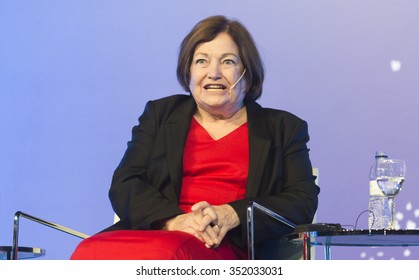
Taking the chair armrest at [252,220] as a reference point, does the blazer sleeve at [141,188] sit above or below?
above

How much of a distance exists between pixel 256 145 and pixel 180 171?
10.8 inches

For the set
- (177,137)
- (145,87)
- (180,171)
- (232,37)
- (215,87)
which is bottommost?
(180,171)

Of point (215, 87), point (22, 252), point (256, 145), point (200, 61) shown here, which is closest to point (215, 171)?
point (256, 145)

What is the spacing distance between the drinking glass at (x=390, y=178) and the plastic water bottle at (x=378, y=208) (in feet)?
0.16

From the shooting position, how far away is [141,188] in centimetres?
280

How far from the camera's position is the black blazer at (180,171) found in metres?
2.73

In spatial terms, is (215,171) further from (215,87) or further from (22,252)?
(22,252)

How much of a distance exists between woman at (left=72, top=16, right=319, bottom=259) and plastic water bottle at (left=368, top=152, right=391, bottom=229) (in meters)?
0.20

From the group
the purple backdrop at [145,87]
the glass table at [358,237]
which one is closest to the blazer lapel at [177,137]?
the glass table at [358,237]

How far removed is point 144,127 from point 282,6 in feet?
4.97

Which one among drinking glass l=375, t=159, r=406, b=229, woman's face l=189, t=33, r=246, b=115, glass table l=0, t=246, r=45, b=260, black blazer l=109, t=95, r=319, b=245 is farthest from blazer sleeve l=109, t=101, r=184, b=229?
drinking glass l=375, t=159, r=406, b=229

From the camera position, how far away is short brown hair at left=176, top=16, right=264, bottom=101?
296 cm

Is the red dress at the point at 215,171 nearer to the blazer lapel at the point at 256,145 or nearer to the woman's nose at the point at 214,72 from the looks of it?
the blazer lapel at the point at 256,145

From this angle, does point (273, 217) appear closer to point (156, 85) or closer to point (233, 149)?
point (233, 149)
